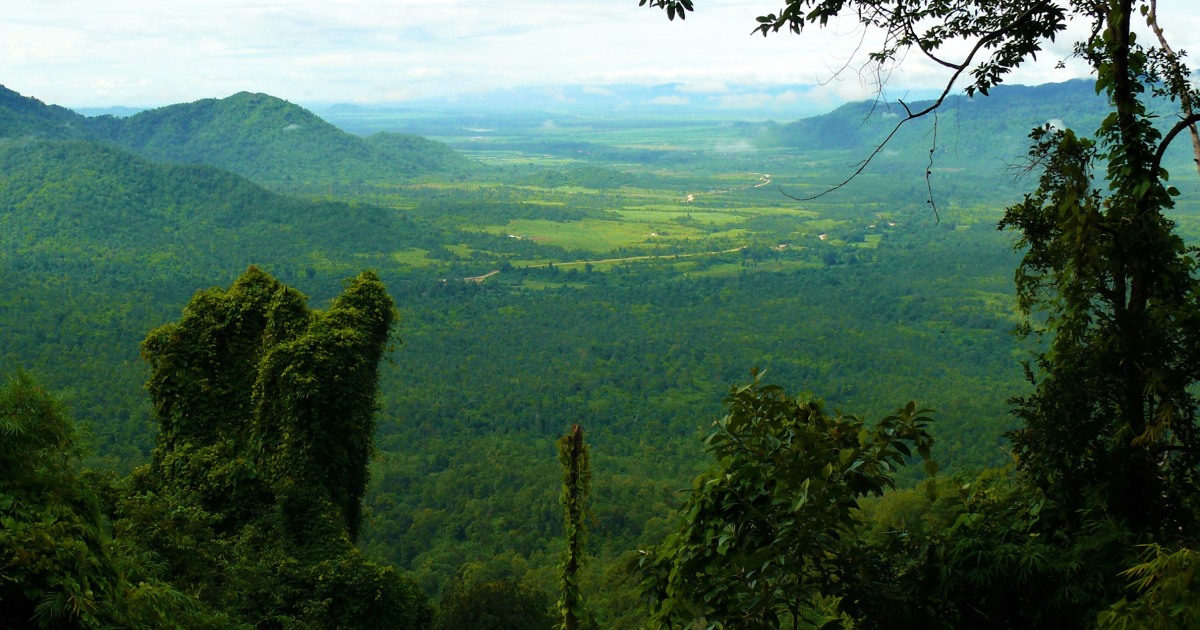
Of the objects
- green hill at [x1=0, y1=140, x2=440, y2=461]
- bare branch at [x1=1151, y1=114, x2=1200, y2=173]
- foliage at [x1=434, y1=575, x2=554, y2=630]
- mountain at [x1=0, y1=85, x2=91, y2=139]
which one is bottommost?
foliage at [x1=434, y1=575, x2=554, y2=630]

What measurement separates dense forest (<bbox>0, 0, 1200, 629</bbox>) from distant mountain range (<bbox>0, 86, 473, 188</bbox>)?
113 ft

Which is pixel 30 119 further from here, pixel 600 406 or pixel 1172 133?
pixel 1172 133

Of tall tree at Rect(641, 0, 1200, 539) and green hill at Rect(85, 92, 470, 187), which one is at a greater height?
green hill at Rect(85, 92, 470, 187)

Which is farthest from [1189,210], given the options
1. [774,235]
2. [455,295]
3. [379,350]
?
[379,350]

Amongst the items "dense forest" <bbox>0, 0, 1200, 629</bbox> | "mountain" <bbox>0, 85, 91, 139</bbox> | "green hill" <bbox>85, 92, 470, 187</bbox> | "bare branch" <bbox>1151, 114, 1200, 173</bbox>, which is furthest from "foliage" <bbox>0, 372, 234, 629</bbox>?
"green hill" <bbox>85, 92, 470, 187</bbox>

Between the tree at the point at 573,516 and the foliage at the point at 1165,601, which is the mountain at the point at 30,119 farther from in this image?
the foliage at the point at 1165,601

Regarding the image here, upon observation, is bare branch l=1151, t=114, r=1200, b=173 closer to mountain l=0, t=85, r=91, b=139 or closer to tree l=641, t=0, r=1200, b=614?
tree l=641, t=0, r=1200, b=614

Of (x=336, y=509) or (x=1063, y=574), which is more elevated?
(x=1063, y=574)

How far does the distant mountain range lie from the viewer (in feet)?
407

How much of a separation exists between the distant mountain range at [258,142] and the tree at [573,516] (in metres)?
120

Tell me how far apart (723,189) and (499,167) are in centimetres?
4392

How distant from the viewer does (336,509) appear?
40.3 ft

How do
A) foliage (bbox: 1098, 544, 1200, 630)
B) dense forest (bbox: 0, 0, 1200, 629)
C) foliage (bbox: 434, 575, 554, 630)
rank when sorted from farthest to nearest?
foliage (bbox: 434, 575, 554, 630)
dense forest (bbox: 0, 0, 1200, 629)
foliage (bbox: 1098, 544, 1200, 630)

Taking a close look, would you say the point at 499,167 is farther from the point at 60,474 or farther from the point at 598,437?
the point at 60,474
